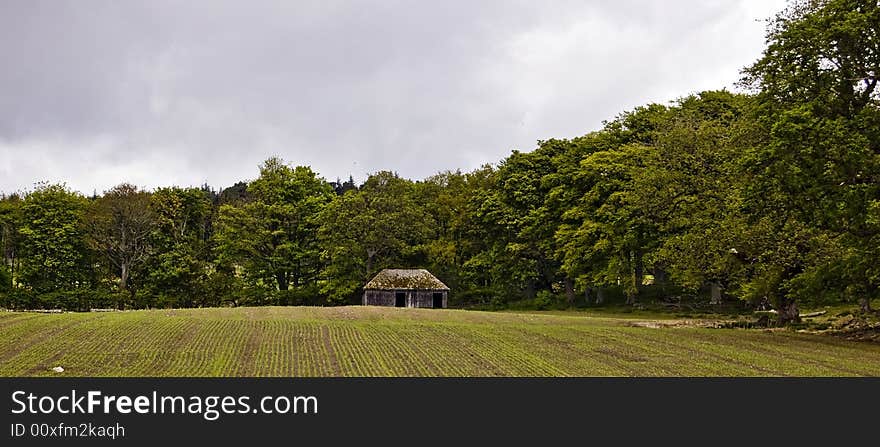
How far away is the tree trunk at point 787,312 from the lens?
46188 mm

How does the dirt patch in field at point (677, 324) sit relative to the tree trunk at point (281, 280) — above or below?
below

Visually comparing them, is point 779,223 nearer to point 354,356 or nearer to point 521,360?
point 521,360

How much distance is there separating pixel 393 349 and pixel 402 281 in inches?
1653

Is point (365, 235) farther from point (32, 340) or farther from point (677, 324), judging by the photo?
point (32, 340)

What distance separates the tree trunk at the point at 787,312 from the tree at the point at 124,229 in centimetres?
6203

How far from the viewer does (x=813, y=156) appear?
31.2 meters

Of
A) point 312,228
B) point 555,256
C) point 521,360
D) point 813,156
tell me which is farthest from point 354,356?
point 312,228

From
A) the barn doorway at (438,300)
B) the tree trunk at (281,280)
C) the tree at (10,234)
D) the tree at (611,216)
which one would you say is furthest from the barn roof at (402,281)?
the tree at (10,234)

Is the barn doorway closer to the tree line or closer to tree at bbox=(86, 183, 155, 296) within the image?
the tree line

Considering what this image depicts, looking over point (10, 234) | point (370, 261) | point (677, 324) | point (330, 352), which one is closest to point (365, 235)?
point (370, 261)

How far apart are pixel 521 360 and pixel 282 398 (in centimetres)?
1273

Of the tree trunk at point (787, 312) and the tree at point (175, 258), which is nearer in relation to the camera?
the tree trunk at point (787, 312)

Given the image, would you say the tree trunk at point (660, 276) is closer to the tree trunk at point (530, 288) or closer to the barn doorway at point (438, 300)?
the tree trunk at point (530, 288)

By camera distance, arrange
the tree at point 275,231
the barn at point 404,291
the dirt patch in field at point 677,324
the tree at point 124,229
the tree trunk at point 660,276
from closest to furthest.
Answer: the dirt patch in field at point 677,324, the barn at point 404,291, the tree trunk at point 660,276, the tree at point 124,229, the tree at point 275,231
